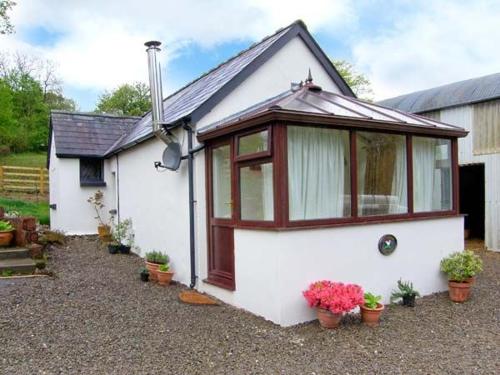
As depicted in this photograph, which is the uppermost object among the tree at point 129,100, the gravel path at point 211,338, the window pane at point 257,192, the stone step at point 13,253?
the tree at point 129,100

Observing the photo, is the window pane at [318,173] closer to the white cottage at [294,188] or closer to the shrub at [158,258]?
the white cottage at [294,188]

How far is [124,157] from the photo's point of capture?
11.1 m

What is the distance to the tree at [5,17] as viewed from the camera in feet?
75.0

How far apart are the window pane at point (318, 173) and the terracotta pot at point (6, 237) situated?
255 inches

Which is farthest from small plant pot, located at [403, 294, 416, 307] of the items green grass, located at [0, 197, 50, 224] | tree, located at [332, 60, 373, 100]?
tree, located at [332, 60, 373, 100]

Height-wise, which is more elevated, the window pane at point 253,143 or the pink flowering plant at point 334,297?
the window pane at point 253,143

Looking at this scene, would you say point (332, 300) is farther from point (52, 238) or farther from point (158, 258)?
point (52, 238)

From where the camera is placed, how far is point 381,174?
6406mm

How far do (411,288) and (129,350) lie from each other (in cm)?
401

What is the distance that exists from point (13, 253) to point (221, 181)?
4.74 metres

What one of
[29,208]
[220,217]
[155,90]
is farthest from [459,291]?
[29,208]

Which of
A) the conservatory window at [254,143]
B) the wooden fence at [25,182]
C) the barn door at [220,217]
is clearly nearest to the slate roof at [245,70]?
the barn door at [220,217]

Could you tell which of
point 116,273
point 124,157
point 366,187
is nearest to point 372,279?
point 366,187

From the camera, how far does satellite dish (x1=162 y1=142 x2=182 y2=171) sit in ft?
23.7
